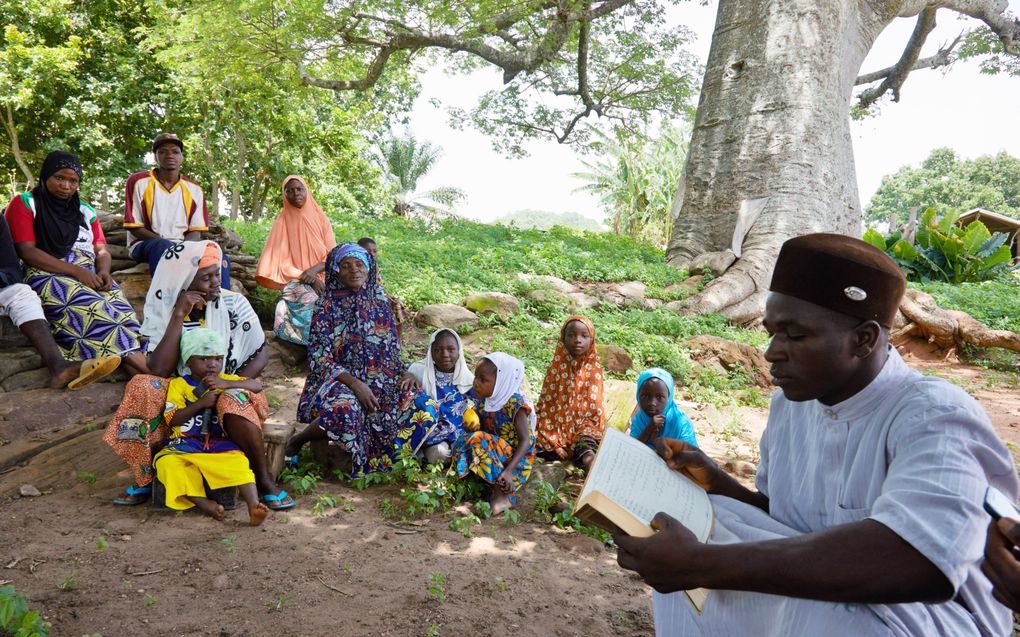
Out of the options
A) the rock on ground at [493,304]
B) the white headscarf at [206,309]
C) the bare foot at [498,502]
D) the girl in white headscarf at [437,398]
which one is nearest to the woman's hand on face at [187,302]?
the white headscarf at [206,309]

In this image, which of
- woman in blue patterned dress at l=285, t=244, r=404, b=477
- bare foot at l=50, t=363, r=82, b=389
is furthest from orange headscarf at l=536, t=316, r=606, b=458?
bare foot at l=50, t=363, r=82, b=389

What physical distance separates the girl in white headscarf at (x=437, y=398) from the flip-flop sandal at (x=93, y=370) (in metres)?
2.01

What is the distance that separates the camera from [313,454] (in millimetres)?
4523

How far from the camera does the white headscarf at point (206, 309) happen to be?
4.52 metres

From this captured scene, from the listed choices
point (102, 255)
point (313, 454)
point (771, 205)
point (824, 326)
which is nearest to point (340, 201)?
point (771, 205)

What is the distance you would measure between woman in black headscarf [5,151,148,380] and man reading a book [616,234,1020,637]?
14.6 ft

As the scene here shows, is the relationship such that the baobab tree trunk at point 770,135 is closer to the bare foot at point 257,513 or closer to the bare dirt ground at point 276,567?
the bare dirt ground at point 276,567

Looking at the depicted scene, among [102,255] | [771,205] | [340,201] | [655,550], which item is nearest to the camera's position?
[655,550]

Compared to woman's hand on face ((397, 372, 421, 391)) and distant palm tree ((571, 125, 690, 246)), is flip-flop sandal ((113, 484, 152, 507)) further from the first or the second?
distant palm tree ((571, 125, 690, 246))

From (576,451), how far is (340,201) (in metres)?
16.2

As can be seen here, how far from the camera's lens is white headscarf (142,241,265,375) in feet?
14.8

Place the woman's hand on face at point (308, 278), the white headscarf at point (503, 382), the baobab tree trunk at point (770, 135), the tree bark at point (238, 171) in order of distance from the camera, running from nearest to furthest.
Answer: the white headscarf at point (503, 382) < the woman's hand on face at point (308, 278) < the baobab tree trunk at point (770, 135) < the tree bark at point (238, 171)

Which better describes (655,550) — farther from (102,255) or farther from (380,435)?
(102,255)

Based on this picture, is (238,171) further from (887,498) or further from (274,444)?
(887,498)
